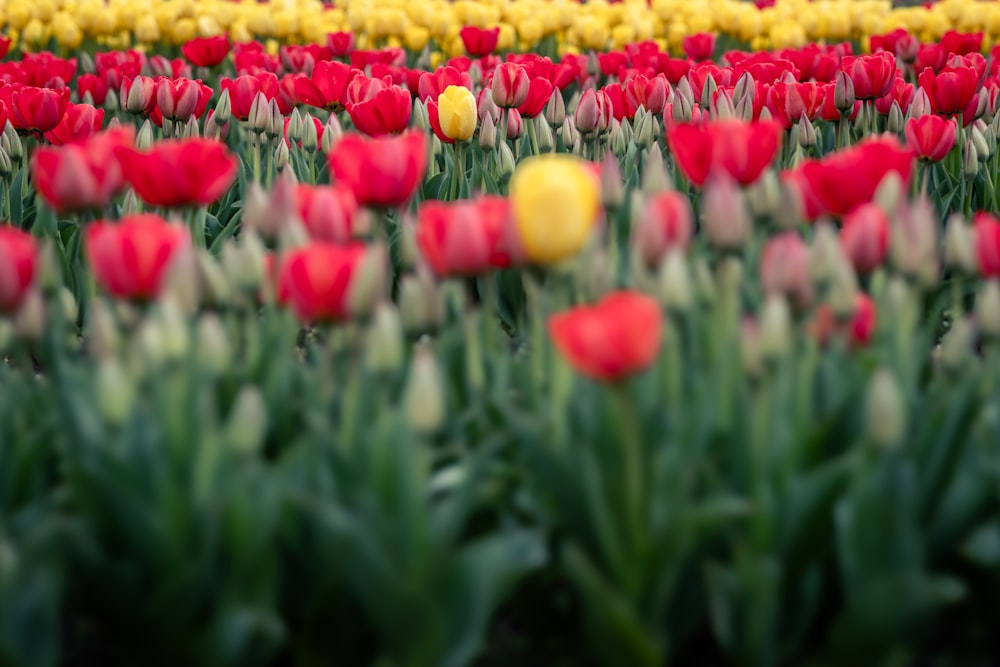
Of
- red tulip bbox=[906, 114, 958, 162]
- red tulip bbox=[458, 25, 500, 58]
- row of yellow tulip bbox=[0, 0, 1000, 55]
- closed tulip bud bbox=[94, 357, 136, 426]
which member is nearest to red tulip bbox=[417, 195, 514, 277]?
closed tulip bud bbox=[94, 357, 136, 426]

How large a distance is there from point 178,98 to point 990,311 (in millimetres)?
2950

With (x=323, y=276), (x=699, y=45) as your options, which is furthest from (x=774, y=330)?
(x=699, y=45)

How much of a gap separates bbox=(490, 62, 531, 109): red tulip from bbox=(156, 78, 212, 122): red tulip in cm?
100

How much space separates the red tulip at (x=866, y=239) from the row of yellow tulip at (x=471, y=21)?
20.0 feet

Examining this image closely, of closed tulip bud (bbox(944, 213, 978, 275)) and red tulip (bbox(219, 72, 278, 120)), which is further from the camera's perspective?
red tulip (bbox(219, 72, 278, 120))

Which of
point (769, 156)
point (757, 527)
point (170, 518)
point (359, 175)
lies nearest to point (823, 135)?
point (769, 156)

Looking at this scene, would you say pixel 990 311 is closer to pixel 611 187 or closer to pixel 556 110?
pixel 611 187

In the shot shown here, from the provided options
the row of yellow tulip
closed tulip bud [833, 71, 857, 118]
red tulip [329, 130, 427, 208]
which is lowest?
the row of yellow tulip

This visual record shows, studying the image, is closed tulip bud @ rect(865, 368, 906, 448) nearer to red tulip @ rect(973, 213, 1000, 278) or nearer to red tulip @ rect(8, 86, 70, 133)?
red tulip @ rect(973, 213, 1000, 278)

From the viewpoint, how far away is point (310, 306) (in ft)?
5.67

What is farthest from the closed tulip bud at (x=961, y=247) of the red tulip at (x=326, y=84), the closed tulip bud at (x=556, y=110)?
the red tulip at (x=326, y=84)

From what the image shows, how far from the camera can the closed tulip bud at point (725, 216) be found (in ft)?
6.27

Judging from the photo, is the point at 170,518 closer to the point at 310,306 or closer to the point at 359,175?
the point at 310,306

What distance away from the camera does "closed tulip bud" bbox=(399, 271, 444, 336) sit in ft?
6.25
